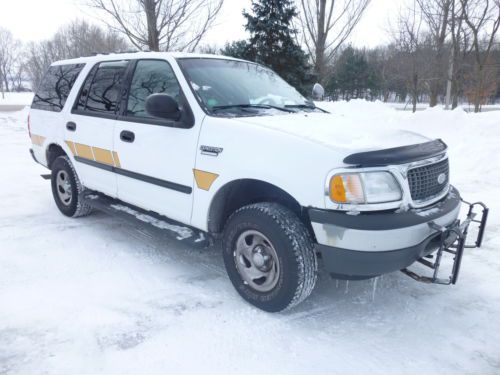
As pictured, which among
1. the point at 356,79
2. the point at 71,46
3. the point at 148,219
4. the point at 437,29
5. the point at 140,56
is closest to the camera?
the point at 148,219

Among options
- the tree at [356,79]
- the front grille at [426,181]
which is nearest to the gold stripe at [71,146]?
the front grille at [426,181]

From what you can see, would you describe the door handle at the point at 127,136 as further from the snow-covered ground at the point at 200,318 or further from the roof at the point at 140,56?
the snow-covered ground at the point at 200,318

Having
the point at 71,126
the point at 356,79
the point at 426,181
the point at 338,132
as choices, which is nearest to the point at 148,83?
the point at 71,126

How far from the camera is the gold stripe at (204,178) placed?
310cm

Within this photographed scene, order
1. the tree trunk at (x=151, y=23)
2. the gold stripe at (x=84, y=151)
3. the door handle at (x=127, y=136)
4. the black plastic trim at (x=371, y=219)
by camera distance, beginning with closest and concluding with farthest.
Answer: the black plastic trim at (x=371, y=219) < the door handle at (x=127, y=136) < the gold stripe at (x=84, y=151) < the tree trunk at (x=151, y=23)

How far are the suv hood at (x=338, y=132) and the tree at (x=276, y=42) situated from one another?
1542 centimetres

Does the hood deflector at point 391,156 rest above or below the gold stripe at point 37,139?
above

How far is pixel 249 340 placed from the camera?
107 inches

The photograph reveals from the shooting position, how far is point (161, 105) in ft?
10.2

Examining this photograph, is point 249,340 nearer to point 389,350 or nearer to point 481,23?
point 389,350

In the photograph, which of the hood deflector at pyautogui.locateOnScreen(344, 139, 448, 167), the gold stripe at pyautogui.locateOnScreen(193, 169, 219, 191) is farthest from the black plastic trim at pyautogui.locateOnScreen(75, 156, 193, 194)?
the hood deflector at pyautogui.locateOnScreen(344, 139, 448, 167)

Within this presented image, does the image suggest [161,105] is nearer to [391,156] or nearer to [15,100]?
Result: [391,156]

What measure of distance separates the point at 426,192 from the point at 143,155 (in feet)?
7.66

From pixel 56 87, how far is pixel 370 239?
4347 millimetres
